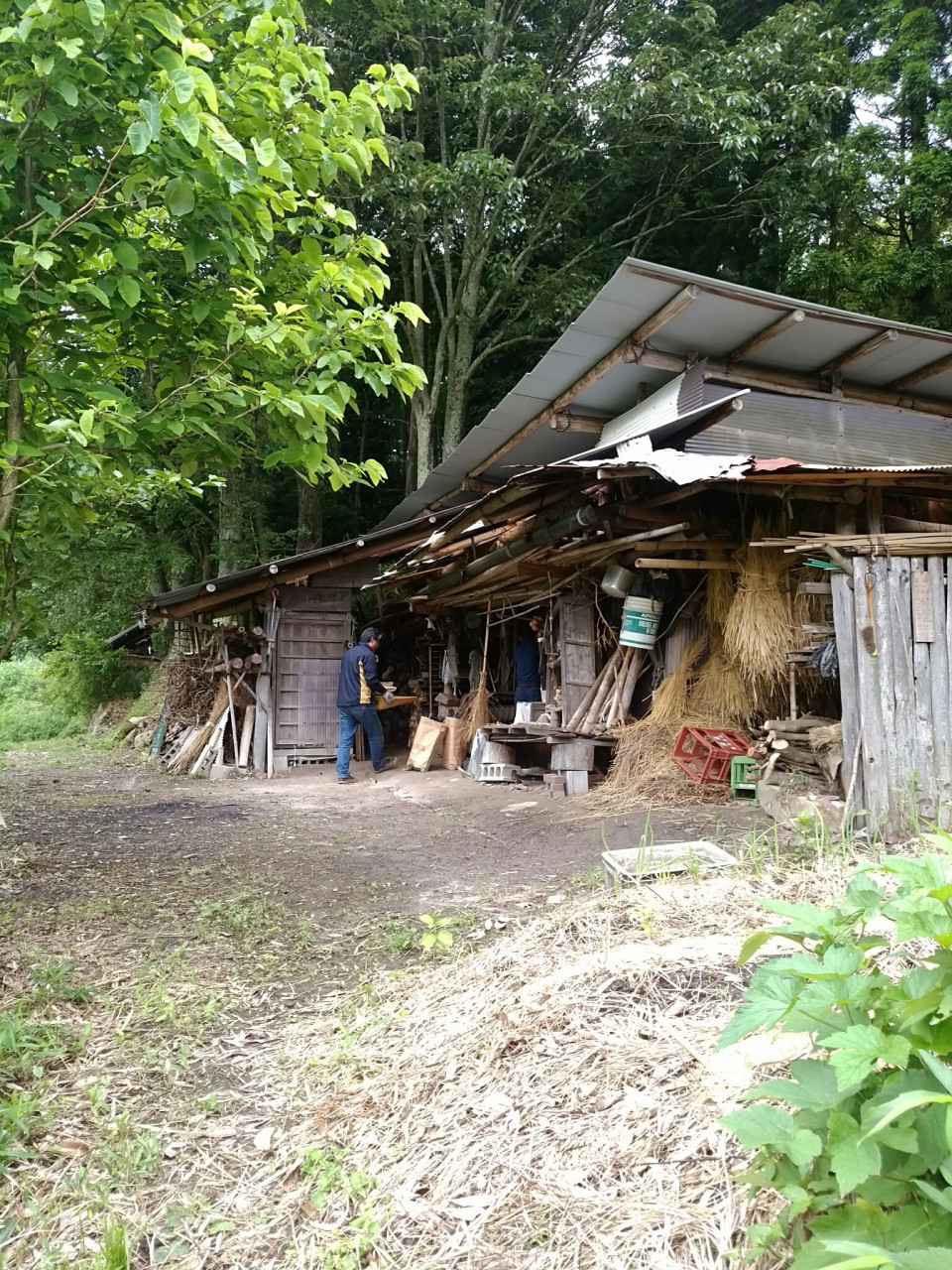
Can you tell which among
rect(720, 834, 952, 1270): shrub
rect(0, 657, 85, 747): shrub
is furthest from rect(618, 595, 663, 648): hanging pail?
rect(0, 657, 85, 747): shrub

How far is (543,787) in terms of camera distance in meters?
8.73

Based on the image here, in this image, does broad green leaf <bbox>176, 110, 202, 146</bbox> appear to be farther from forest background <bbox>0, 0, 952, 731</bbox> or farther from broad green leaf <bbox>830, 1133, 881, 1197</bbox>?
broad green leaf <bbox>830, 1133, 881, 1197</bbox>

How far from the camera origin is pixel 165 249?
3779mm

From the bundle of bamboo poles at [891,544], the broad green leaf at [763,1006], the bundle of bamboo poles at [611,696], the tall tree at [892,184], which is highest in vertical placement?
the tall tree at [892,184]

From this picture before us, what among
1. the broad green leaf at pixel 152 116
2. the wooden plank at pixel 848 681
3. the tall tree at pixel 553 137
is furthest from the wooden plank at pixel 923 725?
the tall tree at pixel 553 137

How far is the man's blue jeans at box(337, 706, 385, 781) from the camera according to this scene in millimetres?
10648

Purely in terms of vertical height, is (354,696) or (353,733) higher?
(354,696)

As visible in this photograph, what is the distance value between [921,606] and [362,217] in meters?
14.0

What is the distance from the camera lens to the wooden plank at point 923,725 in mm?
5039

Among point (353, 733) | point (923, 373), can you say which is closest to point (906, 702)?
point (923, 373)

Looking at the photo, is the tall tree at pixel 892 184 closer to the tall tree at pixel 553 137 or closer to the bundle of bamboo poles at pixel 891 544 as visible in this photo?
the tall tree at pixel 553 137

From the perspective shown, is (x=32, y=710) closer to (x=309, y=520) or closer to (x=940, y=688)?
(x=309, y=520)

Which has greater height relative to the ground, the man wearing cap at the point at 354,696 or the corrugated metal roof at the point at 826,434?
the corrugated metal roof at the point at 826,434

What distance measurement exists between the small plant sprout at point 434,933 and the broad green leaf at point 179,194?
3.41 m
